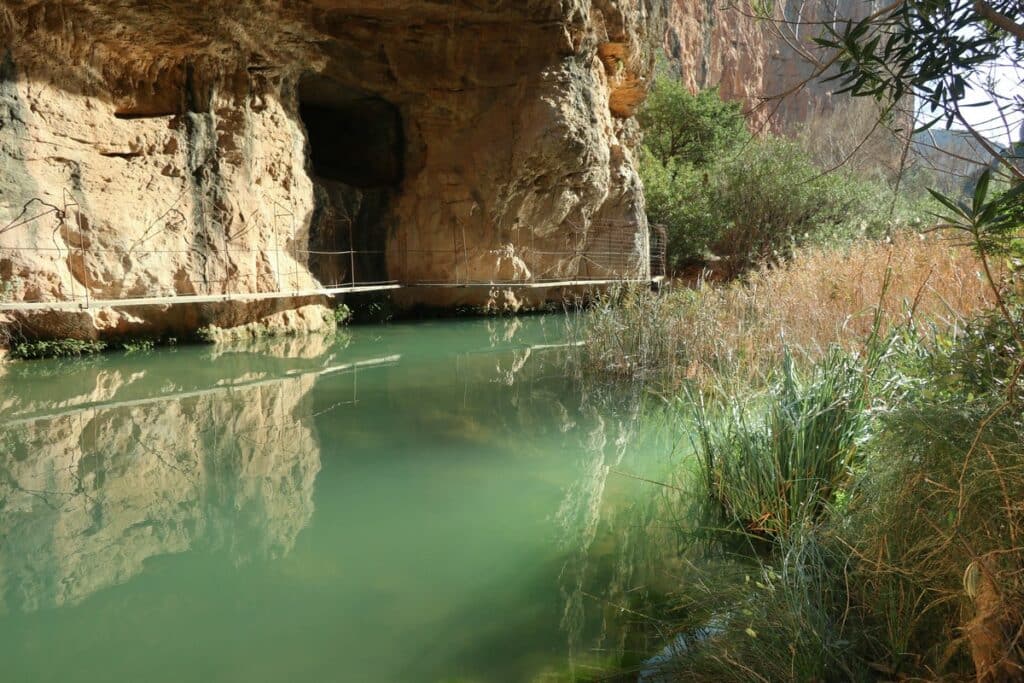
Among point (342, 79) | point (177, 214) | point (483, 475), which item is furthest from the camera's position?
point (342, 79)

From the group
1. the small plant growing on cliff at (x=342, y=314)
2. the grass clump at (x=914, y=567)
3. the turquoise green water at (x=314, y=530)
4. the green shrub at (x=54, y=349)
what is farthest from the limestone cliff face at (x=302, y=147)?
the grass clump at (x=914, y=567)

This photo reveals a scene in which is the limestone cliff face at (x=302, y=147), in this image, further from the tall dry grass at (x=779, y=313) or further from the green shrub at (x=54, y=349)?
the tall dry grass at (x=779, y=313)

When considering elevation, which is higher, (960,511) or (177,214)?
(177,214)

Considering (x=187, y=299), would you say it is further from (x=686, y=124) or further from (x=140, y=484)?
(x=686, y=124)

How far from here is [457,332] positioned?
10.6m

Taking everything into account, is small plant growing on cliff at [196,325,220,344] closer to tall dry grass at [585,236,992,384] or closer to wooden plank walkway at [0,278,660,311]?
wooden plank walkway at [0,278,660,311]

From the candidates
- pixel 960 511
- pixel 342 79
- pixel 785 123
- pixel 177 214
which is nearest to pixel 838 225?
pixel 342 79

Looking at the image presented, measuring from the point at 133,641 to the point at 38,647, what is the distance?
0.28 metres

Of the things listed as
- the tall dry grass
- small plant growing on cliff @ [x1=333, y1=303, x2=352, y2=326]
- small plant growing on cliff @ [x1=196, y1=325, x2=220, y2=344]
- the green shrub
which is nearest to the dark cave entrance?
small plant growing on cliff @ [x1=333, y1=303, x2=352, y2=326]

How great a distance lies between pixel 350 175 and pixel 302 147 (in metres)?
2.93

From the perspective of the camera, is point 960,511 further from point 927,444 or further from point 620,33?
point 620,33

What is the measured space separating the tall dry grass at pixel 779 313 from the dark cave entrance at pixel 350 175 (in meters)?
6.17

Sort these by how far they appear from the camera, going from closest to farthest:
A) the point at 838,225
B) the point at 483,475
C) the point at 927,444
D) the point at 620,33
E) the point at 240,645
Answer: the point at 927,444, the point at 240,645, the point at 483,475, the point at 620,33, the point at 838,225

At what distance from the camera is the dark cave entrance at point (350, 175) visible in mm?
11688
